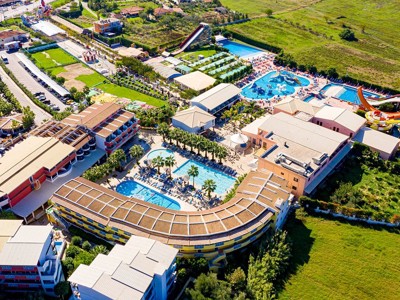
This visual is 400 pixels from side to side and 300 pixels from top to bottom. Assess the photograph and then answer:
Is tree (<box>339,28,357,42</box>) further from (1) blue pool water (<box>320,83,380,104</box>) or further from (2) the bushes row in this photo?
(2) the bushes row

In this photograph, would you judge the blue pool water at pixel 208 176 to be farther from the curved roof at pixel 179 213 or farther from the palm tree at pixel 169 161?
the curved roof at pixel 179 213

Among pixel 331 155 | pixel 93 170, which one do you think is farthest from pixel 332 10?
pixel 93 170

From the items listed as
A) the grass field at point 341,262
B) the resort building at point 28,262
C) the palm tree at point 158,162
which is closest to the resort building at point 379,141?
the grass field at point 341,262

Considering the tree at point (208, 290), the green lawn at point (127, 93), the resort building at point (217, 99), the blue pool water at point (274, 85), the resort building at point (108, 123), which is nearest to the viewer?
the tree at point (208, 290)

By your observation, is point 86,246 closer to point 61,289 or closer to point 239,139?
point 61,289

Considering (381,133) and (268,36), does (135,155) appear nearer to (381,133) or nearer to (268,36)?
(381,133)
